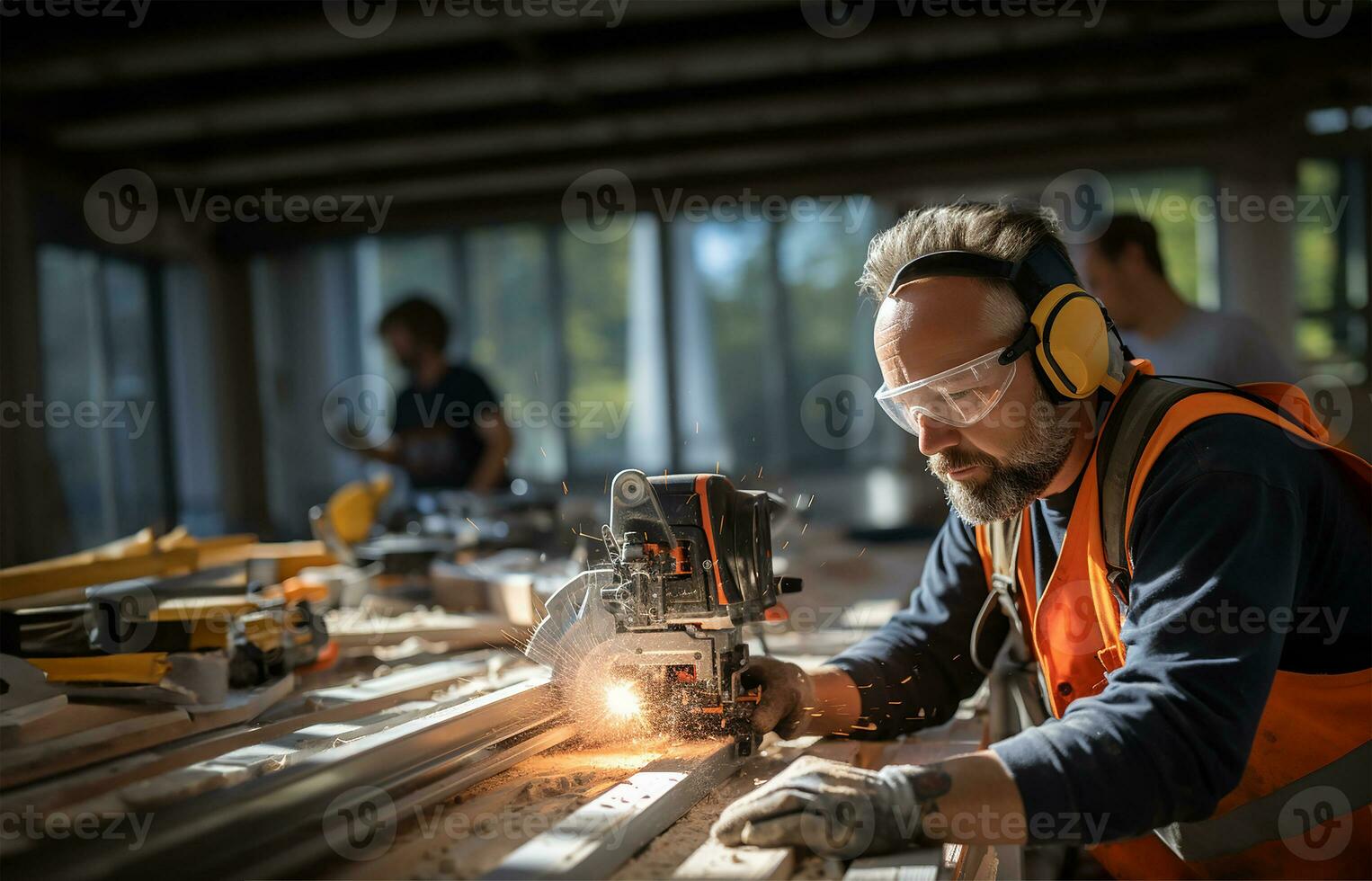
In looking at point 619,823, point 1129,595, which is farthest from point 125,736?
point 1129,595

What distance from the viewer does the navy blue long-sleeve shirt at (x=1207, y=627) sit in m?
1.32

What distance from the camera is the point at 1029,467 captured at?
1.74m

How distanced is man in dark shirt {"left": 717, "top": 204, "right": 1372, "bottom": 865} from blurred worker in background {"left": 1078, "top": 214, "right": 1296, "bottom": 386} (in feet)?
8.03

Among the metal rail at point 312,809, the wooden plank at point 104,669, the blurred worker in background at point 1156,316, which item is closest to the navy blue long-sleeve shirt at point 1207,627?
the metal rail at point 312,809

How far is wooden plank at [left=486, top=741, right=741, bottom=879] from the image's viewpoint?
1281 mm

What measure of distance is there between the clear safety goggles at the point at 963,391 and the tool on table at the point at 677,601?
13.1 inches

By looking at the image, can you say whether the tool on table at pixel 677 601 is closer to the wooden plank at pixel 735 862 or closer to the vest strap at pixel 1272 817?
the wooden plank at pixel 735 862

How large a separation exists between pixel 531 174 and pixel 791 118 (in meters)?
2.37

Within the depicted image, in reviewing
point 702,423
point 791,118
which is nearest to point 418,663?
point 791,118

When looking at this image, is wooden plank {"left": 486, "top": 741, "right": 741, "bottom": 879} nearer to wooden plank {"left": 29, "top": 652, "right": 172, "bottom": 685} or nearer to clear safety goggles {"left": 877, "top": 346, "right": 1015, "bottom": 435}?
clear safety goggles {"left": 877, "top": 346, "right": 1015, "bottom": 435}

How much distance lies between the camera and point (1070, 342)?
5.45 feet

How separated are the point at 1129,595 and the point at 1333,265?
909 centimetres

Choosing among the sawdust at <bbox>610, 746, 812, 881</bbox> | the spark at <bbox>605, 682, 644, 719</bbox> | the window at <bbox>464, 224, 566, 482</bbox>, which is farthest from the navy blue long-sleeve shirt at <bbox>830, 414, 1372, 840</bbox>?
the window at <bbox>464, 224, 566, 482</bbox>

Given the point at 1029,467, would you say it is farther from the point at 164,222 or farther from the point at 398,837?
the point at 164,222
